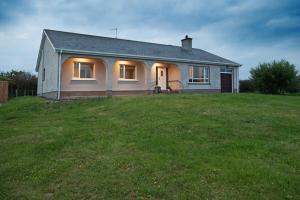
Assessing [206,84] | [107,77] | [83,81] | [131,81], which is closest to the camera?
[83,81]

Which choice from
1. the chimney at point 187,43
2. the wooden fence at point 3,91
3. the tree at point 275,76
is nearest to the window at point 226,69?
the tree at point 275,76

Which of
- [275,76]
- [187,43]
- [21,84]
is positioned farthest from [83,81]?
[275,76]

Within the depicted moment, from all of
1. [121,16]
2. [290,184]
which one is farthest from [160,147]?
[121,16]

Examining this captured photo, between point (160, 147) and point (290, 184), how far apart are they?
2.80 meters

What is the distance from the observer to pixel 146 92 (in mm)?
20703

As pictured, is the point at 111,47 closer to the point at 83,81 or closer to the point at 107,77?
the point at 107,77

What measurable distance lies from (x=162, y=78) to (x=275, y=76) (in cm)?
1101

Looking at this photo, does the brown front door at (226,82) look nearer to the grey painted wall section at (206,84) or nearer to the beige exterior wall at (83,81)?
the grey painted wall section at (206,84)

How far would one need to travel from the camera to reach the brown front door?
24.9m

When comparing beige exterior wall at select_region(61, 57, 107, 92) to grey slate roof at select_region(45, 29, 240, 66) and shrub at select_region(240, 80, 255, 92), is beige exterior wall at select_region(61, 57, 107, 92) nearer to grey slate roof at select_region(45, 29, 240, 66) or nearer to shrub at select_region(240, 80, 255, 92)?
grey slate roof at select_region(45, 29, 240, 66)

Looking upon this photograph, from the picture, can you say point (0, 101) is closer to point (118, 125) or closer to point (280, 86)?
point (118, 125)

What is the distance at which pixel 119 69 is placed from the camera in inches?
777

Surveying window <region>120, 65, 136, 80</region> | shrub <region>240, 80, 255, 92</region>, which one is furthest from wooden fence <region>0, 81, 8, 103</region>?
shrub <region>240, 80, 255, 92</region>

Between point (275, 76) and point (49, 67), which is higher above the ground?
point (49, 67)
